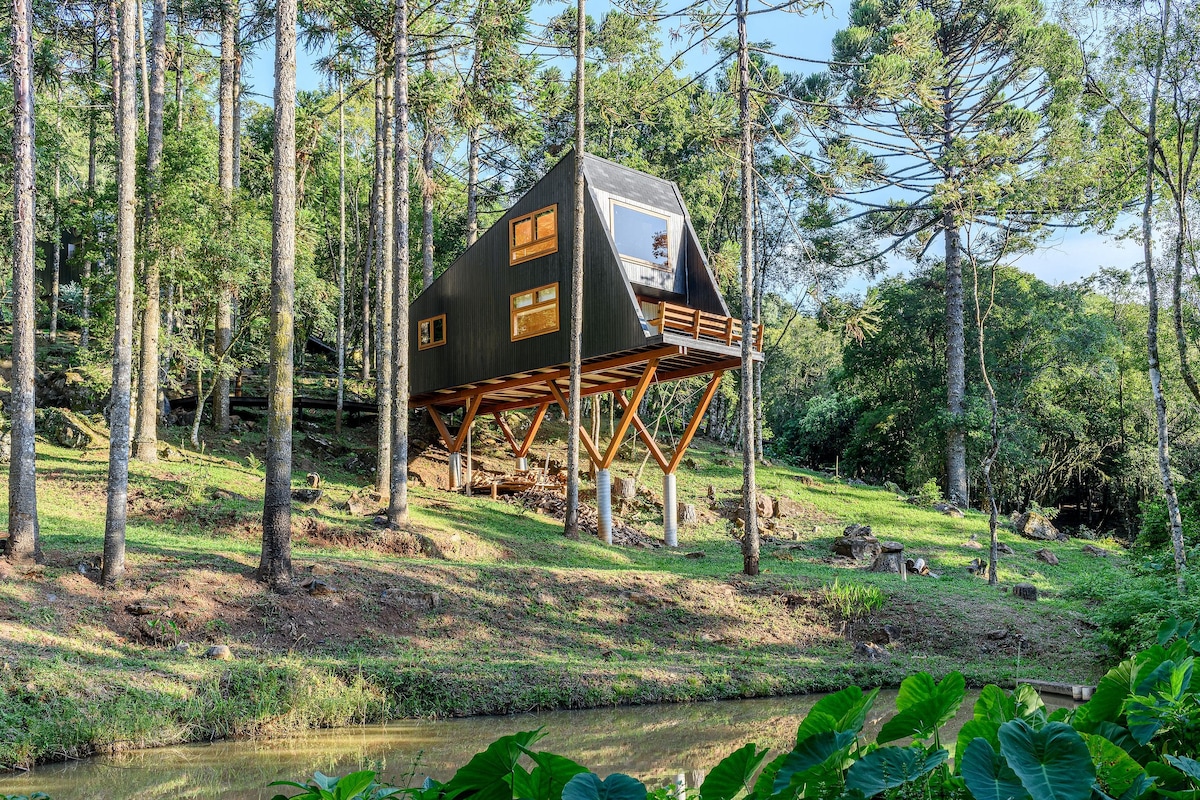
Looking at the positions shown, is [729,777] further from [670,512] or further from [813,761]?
[670,512]

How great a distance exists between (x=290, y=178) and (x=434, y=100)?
760 centimetres

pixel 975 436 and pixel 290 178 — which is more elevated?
pixel 290 178

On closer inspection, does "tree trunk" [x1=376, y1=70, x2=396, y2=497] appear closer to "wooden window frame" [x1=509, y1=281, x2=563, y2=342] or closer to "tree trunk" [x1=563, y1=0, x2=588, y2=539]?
"wooden window frame" [x1=509, y1=281, x2=563, y2=342]

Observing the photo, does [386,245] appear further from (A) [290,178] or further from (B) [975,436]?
(B) [975,436]

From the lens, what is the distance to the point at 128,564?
36.9 feet

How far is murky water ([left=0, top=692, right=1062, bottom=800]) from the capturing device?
6.59 m

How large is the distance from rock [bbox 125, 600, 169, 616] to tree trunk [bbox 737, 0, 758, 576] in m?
8.94

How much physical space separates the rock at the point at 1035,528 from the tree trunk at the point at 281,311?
20687 millimetres

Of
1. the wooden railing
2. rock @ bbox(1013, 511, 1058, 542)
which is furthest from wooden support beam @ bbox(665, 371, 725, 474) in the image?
rock @ bbox(1013, 511, 1058, 542)

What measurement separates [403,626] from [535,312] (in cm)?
1001

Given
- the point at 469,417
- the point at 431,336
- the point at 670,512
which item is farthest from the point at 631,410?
the point at 431,336

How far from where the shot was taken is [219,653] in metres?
9.45

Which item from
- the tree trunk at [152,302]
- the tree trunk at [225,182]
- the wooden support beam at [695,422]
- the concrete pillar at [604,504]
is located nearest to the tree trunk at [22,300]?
the tree trunk at [152,302]

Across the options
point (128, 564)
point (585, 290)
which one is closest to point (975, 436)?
point (585, 290)
